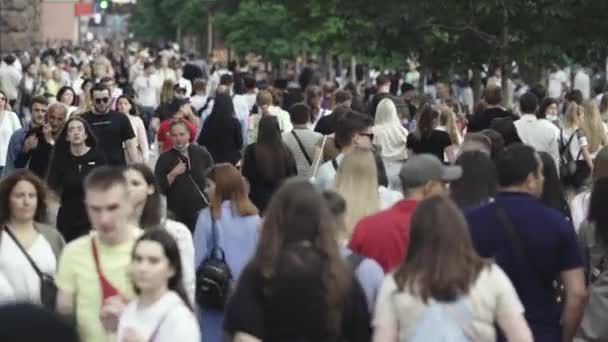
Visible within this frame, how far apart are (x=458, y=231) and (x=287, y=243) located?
0.67 m

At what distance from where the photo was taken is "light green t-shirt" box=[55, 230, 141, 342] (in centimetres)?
771

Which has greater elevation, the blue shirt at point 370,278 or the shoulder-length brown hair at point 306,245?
the shoulder-length brown hair at point 306,245

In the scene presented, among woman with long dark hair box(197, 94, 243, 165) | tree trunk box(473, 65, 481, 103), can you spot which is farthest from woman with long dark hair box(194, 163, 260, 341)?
tree trunk box(473, 65, 481, 103)

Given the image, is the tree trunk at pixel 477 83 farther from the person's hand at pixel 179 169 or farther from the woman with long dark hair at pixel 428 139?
the person's hand at pixel 179 169

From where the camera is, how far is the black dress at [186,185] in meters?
13.7

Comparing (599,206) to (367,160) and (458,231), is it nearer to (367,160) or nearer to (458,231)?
(367,160)

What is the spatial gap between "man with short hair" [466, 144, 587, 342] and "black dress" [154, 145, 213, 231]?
5.41 meters

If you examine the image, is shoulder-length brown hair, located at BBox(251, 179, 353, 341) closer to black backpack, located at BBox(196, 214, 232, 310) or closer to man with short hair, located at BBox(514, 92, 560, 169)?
black backpack, located at BBox(196, 214, 232, 310)

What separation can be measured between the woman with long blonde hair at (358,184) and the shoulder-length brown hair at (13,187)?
152 cm

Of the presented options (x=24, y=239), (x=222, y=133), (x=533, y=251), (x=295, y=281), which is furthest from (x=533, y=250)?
(x=222, y=133)

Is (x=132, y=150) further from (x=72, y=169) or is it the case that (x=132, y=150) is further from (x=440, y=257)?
(x=440, y=257)

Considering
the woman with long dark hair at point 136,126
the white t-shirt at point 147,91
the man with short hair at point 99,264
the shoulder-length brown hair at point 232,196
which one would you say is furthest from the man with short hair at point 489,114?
the white t-shirt at point 147,91

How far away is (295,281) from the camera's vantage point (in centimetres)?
673

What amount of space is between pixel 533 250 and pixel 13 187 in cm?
272
